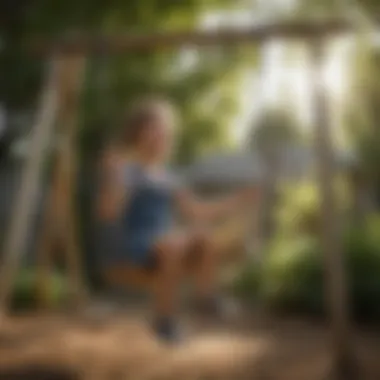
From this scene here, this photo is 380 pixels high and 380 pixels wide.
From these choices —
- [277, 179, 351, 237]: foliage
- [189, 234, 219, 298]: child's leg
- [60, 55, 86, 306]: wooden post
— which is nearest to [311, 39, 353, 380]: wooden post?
[277, 179, 351, 237]: foliage

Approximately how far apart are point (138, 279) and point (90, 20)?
30cm

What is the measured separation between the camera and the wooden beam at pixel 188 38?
3.05ft

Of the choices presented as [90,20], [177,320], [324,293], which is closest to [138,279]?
[177,320]

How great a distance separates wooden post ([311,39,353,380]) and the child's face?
0.51 feet

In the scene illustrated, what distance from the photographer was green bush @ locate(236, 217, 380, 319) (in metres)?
0.90

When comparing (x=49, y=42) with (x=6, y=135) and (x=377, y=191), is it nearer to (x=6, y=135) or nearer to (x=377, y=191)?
(x=6, y=135)

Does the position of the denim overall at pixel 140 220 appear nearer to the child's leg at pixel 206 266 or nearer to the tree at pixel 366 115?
the child's leg at pixel 206 266

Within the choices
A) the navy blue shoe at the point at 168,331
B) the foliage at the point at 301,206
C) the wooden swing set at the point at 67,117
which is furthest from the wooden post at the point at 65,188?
the foliage at the point at 301,206

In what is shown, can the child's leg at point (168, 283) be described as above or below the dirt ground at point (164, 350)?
above

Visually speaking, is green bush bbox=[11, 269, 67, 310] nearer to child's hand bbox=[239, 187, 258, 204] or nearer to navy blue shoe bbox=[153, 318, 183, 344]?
navy blue shoe bbox=[153, 318, 183, 344]

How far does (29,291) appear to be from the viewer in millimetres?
963

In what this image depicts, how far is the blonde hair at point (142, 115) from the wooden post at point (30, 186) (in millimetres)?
85

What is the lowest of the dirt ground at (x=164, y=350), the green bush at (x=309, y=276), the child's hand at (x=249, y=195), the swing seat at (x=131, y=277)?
the dirt ground at (x=164, y=350)

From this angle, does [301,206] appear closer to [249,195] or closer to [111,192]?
[249,195]
